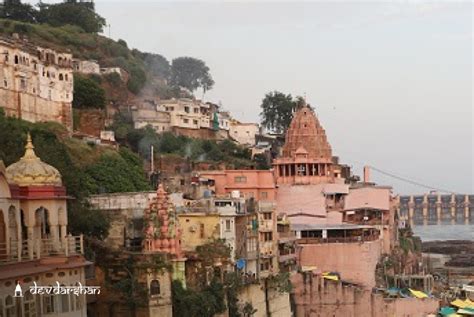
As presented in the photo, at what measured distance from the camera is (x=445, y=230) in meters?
138

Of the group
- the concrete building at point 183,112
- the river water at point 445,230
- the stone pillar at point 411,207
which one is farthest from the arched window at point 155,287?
the stone pillar at point 411,207

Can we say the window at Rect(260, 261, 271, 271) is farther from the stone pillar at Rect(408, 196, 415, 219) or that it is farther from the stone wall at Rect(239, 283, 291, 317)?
the stone pillar at Rect(408, 196, 415, 219)

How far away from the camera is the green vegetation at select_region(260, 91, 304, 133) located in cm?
6975

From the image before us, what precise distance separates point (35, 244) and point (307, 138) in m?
36.7

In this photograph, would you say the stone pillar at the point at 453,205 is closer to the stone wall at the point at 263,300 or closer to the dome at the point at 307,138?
the dome at the point at 307,138

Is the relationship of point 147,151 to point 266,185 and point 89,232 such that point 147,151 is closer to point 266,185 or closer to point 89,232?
point 266,185

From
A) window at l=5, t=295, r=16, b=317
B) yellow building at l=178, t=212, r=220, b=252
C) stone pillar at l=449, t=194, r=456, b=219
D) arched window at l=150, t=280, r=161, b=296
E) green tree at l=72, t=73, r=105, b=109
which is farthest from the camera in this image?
stone pillar at l=449, t=194, r=456, b=219

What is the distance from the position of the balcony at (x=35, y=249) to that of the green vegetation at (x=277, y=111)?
5092cm

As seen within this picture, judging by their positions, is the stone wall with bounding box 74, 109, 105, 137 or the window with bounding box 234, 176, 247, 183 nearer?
the window with bounding box 234, 176, 247, 183

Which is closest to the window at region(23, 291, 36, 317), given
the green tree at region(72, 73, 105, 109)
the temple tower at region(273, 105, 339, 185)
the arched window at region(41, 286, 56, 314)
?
the arched window at region(41, 286, 56, 314)

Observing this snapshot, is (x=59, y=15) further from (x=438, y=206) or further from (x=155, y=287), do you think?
(x=438, y=206)

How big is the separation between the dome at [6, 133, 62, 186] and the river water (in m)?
102

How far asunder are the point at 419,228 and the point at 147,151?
10605cm

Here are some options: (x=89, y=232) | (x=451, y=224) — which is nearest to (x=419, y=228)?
(x=451, y=224)
